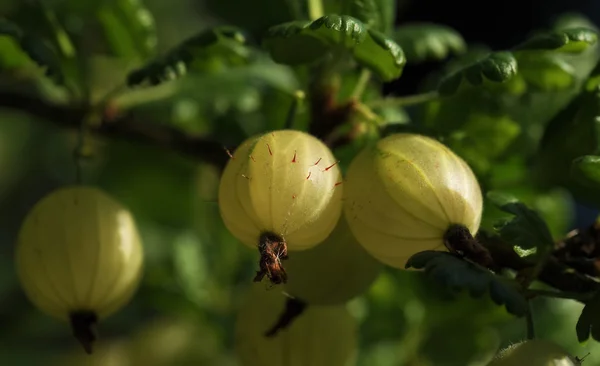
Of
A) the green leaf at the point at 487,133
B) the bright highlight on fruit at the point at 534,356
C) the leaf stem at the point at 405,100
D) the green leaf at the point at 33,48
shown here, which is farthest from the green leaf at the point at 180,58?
the bright highlight on fruit at the point at 534,356

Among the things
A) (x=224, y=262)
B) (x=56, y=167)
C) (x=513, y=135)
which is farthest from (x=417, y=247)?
(x=56, y=167)

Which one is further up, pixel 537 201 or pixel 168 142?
pixel 168 142

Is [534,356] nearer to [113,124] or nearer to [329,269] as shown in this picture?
[329,269]

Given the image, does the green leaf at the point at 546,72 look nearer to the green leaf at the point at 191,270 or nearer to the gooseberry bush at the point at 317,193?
the gooseberry bush at the point at 317,193

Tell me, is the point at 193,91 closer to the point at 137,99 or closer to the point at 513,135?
the point at 137,99

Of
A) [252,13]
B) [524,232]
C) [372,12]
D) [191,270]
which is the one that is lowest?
[191,270]

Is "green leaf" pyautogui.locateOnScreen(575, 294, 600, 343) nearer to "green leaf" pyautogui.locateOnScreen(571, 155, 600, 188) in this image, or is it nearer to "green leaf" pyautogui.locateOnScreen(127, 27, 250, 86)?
"green leaf" pyautogui.locateOnScreen(571, 155, 600, 188)

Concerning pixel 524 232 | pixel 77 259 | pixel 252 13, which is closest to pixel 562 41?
pixel 524 232
